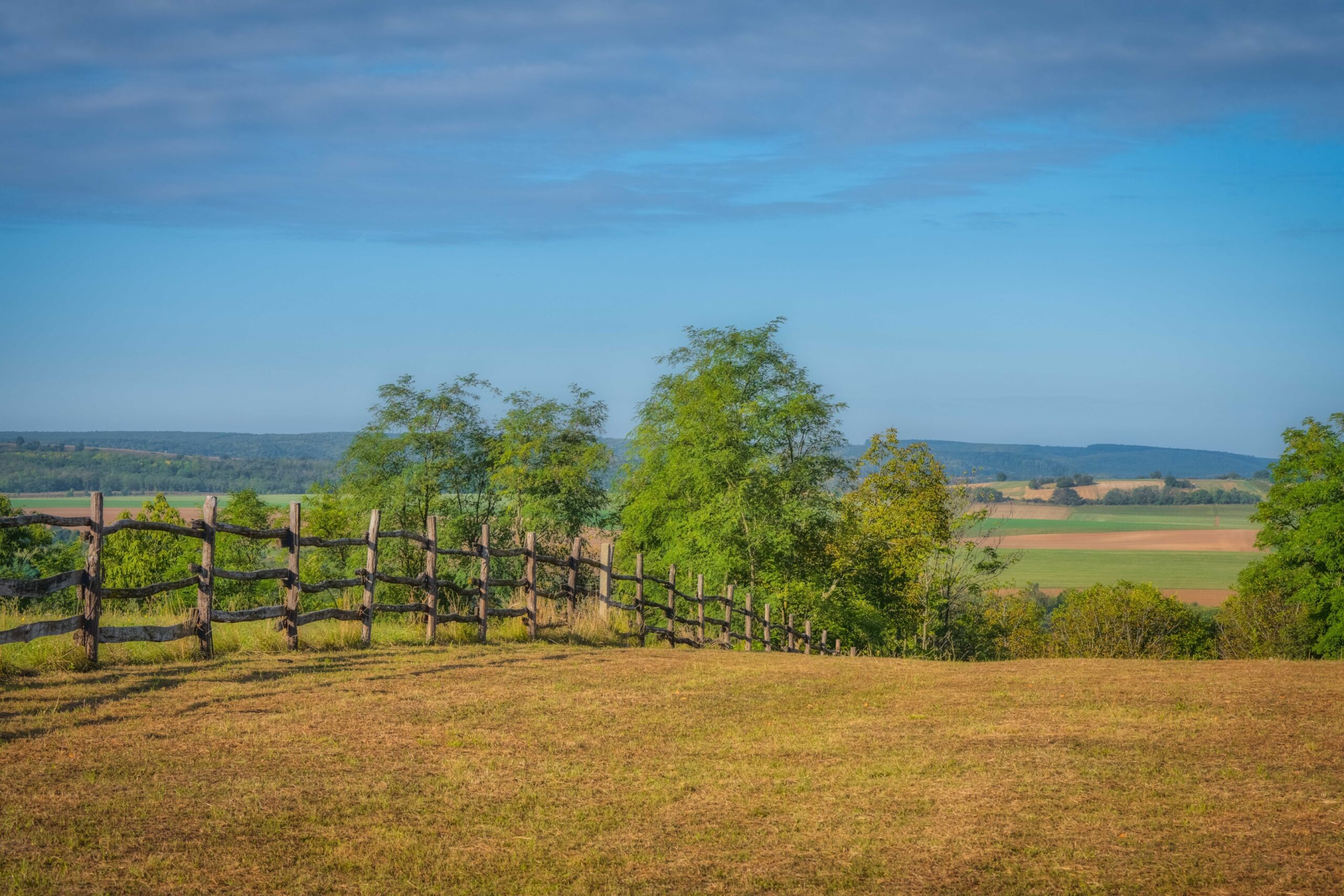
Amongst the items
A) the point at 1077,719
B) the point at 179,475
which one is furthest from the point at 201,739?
the point at 179,475

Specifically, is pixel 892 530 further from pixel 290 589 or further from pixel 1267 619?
pixel 290 589

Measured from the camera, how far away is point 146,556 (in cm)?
4503

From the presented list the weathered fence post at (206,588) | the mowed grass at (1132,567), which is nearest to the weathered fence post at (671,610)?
the weathered fence post at (206,588)

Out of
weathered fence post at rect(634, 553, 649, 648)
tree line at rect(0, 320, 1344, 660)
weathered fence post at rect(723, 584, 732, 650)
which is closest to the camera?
weathered fence post at rect(634, 553, 649, 648)

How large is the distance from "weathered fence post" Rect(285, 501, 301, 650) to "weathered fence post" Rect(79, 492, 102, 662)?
7.71ft

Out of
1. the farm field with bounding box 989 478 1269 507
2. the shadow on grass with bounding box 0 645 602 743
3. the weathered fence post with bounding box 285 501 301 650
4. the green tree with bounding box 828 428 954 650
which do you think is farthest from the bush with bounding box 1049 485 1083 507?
the weathered fence post with bounding box 285 501 301 650

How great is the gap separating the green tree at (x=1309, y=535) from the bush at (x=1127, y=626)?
9440mm

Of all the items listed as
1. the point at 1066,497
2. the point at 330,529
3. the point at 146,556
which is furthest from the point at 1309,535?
the point at 1066,497

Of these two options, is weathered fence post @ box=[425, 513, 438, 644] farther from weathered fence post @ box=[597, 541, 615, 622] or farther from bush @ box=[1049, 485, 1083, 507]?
bush @ box=[1049, 485, 1083, 507]

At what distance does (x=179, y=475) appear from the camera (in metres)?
86.9

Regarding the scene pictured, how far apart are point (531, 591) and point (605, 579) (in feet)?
7.85

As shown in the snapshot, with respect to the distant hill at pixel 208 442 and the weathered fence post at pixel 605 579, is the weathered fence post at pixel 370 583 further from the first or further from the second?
the distant hill at pixel 208 442

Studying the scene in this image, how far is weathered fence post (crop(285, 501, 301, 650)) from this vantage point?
13.3 meters

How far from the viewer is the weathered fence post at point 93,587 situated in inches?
436
